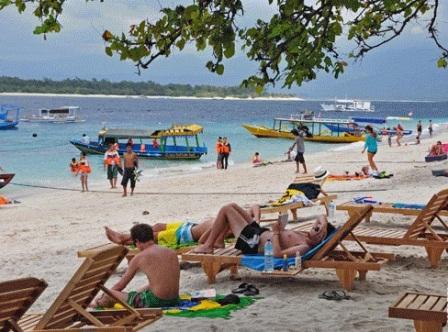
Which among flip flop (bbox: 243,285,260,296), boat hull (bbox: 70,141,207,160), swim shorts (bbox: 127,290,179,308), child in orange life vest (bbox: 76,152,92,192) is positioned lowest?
boat hull (bbox: 70,141,207,160)

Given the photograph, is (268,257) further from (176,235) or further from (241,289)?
(176,235)

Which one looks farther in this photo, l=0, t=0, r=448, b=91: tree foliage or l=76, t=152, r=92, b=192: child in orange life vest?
l=76, t=152, r=92, b=192: child in orange life vest

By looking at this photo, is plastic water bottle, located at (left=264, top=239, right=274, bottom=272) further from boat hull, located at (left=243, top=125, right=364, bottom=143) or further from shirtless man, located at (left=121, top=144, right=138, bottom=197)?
boat hull, located at (left=243, top=125, right=364, bottom=143)

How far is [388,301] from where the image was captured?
6199 mm

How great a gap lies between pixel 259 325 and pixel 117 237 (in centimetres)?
279

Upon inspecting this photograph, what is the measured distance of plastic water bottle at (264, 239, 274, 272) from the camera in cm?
660

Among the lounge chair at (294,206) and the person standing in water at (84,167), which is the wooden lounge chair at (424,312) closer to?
the lounge chair at (294,206)

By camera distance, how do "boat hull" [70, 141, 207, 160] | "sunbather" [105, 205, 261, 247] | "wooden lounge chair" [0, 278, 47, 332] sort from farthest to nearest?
"boat hull" [70, 141, 207, 160] < "sunbather" [105, 205, 261, 247] < "wooden lounge chair" [0, 278, 47, 332]

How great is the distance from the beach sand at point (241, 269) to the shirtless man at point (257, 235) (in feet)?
1.16

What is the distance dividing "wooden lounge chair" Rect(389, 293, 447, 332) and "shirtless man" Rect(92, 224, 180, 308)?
2.28m

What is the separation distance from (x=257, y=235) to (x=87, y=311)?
102 inches

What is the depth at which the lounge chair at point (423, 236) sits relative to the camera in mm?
7547

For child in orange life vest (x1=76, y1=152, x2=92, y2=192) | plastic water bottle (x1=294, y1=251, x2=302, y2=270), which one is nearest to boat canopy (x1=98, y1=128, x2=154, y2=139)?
child in orange life vest (x1=76, y1=152, x2=92, y2=192)

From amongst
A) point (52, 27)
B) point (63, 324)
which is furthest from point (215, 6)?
point (63, 324)
